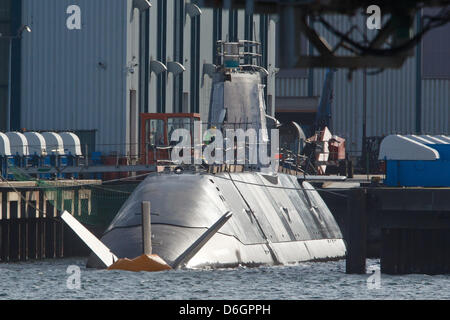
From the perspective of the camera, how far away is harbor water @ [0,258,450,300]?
36.3m

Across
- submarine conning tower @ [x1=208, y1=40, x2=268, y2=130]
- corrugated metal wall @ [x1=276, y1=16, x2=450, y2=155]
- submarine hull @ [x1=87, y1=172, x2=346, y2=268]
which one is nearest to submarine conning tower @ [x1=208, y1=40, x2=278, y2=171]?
submarine conning tower @ [x1=208, y1=40, x2=268, y2=130]

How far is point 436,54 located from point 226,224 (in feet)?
210

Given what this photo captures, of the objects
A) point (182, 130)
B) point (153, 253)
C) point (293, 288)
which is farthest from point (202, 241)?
point (182, 130)

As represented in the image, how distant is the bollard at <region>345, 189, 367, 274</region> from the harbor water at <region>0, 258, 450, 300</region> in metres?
0.68

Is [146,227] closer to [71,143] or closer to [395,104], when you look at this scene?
[71,143]

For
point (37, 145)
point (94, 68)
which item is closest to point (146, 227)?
point (37, 145)

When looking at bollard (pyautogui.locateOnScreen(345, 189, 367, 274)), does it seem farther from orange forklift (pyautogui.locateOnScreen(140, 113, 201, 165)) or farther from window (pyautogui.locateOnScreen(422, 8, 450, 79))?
window (pyautogui.locateOnScreen(422, 8, 450, 79))

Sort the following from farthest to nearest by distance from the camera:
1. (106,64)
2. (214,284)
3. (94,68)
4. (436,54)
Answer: (436,54)
(94,68)
(106,64)
(214,284)

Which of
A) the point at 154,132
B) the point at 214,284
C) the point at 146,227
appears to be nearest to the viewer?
the point at 214,284

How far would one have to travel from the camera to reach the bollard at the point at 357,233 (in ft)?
154

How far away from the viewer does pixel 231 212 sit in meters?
46.2

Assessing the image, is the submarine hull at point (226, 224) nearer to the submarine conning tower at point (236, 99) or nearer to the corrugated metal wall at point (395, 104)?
the submarine conning tower at point (236, 99)

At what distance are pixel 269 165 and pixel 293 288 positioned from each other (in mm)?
17584

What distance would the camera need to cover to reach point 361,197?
4744cm
